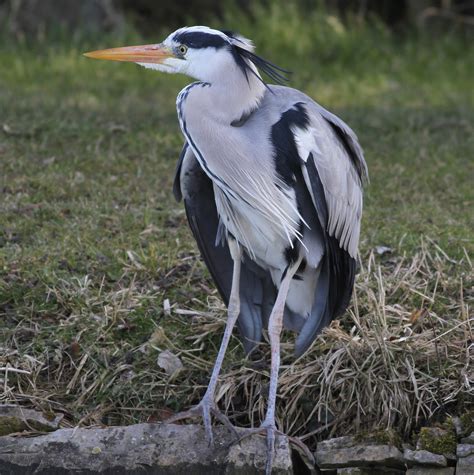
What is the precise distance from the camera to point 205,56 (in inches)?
153

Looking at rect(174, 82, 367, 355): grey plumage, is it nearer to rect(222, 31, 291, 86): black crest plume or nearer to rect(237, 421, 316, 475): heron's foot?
rect(222, 31, 291, 86): black crest plume

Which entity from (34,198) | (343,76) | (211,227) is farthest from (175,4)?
(211,227)

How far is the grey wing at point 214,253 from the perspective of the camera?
4.04 m

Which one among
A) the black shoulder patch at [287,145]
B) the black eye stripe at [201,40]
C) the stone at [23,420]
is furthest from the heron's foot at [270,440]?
the black eye stripe at [201,40]

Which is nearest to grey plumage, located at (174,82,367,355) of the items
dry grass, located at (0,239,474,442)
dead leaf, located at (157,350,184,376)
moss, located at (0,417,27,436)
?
dry grass, located at (0,239,474,442)

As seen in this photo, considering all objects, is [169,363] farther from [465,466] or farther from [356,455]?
[465,466]

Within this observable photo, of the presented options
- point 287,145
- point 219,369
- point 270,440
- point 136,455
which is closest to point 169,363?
point 219,369

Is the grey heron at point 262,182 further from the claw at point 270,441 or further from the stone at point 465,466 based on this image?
the stone at point 465,466

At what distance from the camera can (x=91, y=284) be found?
4.85 m

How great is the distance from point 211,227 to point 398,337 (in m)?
0.97

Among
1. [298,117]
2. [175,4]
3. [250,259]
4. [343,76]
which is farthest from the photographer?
[175,4]

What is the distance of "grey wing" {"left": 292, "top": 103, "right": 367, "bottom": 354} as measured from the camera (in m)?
3.87

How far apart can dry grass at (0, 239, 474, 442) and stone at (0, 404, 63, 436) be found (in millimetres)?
187

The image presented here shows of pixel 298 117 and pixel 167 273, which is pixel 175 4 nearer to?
pixel 167 273
